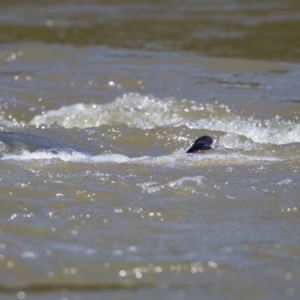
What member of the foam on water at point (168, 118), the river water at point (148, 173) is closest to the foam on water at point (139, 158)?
the river water at point (148, 173)

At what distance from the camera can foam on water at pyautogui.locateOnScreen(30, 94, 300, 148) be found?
6.18 m

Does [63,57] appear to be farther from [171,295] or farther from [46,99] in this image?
[171,295]

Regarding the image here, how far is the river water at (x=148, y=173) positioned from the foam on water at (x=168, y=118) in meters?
0.02

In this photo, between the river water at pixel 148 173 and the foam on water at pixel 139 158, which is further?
the foam on water at pixel 139 158

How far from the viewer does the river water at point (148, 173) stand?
3012 mm

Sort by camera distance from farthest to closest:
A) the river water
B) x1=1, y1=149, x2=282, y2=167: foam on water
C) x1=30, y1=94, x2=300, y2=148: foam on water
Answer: x1=30, y1=94, x2=300, y2=148: foam on water
x1=1, y1=149, x2=282, y2=167: foam on water
the river water

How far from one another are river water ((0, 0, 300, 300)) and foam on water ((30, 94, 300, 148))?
19 millimetres

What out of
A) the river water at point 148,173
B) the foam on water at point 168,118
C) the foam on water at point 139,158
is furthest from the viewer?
the foam on water at point 168,118

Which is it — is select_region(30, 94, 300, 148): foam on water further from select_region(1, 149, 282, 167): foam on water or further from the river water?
select_region(1, 149, 282, 167): foam on water

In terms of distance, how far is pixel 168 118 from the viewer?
6680mm

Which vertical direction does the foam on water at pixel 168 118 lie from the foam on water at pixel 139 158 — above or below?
below

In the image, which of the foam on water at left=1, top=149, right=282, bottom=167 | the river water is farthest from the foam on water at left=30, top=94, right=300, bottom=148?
the foam on water at left=1, top=149, right=282, bottom=167

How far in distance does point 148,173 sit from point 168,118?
2357mm

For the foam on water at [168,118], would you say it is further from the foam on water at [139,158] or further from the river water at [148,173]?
the foam on water at [139,158]
